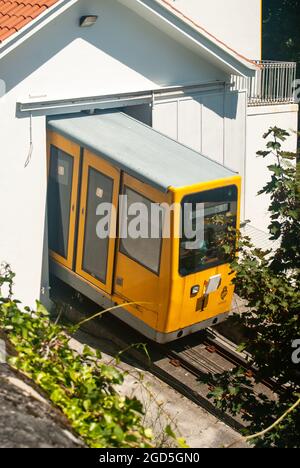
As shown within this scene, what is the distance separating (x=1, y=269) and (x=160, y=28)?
4394 mm

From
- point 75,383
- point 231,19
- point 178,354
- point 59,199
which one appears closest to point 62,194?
point 59,199

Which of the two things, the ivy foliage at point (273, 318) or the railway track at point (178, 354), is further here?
the railway track at point (178, 354)

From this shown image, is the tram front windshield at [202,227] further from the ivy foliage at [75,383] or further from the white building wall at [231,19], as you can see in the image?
the white building wall at [231,19]

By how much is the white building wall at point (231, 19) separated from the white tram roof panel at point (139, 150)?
19.7 feet

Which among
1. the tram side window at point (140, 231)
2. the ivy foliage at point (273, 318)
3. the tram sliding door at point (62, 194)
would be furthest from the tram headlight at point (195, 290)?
the ivy foliage at point (273, 318)

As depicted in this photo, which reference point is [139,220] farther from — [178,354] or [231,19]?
[231,19]

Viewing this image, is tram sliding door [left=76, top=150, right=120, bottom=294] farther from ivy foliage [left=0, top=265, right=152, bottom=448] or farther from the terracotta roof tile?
ivy foliage [left=0, top=265, right=152, bottom=448]

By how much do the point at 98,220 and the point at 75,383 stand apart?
18.4ft

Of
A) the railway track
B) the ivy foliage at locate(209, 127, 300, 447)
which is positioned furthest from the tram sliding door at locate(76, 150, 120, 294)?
the ivy foliage at locate(209, 127, 300, 447)

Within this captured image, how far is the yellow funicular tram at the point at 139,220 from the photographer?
11375mm

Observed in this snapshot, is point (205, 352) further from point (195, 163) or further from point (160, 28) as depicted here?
point (160, 28)

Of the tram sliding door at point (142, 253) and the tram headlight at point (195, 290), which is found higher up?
the tram sliding door at point (142, 253)

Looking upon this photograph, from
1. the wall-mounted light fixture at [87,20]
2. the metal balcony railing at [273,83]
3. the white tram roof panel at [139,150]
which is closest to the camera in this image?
the white tram roof panel at [139,150]

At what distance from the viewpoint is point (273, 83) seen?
1880cm
